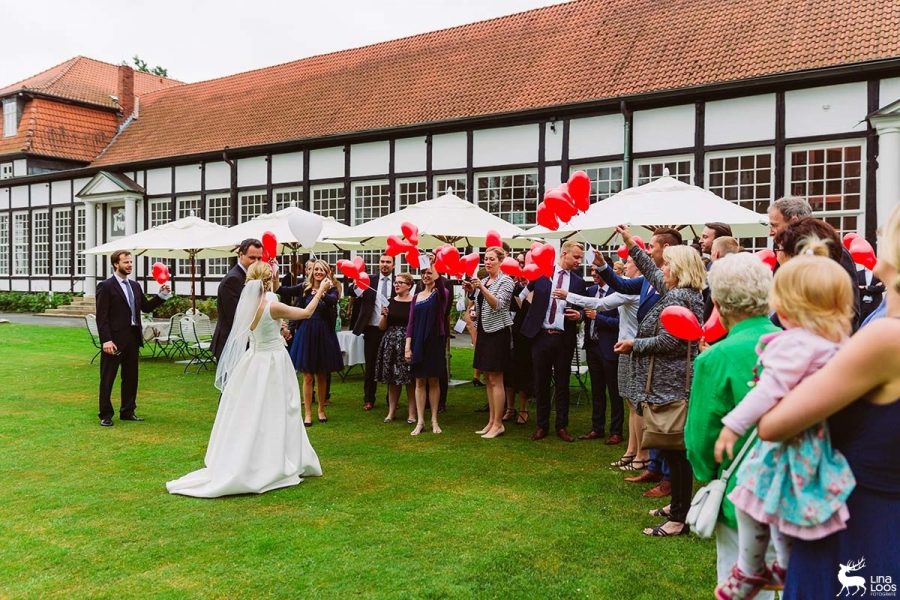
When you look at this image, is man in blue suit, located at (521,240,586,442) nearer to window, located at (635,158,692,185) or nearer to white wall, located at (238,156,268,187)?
window, located at (635,158,692,185)

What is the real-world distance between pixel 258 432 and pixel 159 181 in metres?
22.8

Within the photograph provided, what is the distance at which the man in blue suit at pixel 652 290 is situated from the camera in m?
5.82

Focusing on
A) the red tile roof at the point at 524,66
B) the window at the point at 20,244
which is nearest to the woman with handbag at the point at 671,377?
the red tile roof at the point at 524,66

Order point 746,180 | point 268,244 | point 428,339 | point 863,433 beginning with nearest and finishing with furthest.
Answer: point 863,433, point 428,339, point 268,244, point 746,180

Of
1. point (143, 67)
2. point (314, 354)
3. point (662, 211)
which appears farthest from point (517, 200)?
point (143, 67)

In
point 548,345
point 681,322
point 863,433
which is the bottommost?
point 548,345

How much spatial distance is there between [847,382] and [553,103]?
53.5 ft

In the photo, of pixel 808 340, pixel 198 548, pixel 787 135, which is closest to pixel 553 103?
pixel 787 135

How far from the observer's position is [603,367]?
7.93 meters

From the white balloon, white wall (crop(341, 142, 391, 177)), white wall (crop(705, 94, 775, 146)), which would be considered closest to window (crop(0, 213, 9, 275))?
white wall (crop(341, 142, 391, 177))

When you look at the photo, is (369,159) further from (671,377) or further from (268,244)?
(671,377)

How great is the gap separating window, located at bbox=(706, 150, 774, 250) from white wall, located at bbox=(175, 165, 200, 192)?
17146 millimetres

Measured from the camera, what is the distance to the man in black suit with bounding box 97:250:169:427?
8.72 meters

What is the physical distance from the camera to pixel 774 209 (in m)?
4.88
